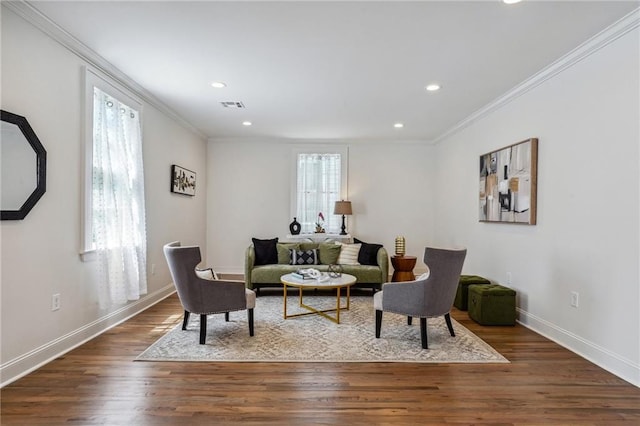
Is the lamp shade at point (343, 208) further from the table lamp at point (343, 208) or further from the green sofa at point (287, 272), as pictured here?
the green sofa at point (287, 272)

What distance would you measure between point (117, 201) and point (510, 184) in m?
4.23

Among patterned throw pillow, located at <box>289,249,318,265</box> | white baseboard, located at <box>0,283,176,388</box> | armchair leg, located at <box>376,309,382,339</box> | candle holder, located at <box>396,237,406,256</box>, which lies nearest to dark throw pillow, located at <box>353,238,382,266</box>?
candle holder, located at <box>396,237,406,256</box>

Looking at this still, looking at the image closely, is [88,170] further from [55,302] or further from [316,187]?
[316,187]

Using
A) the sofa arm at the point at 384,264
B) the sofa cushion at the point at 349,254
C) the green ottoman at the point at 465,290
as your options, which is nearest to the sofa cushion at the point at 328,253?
the sofa cushion at the point at 349,254

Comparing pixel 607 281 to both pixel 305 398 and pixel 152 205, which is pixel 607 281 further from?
pixel 152 205

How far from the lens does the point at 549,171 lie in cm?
334

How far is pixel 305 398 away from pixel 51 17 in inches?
128

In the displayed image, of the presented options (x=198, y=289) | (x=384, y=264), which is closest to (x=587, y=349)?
(x=384, y=264)

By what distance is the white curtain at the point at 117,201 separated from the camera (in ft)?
10.6

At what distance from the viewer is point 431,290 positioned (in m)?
3.06

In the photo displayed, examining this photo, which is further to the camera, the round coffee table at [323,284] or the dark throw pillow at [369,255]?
the dark throw pillow at [369,255]

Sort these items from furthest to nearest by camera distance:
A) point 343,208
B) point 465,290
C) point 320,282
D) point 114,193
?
point 343,208 < point 465,290 < point 320,282 < point 114,193

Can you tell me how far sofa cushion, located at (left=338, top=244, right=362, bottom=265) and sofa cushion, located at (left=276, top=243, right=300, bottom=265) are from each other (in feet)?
2.34

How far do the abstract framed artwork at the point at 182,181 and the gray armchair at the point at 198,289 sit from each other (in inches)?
81.3
